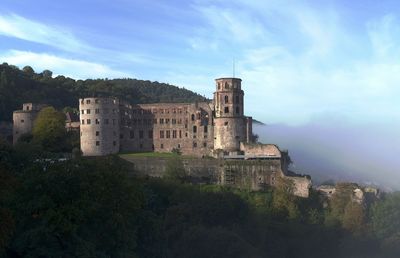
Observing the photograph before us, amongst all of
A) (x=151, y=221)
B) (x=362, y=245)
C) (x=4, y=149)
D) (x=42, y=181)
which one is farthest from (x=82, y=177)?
(x=362, y=245)

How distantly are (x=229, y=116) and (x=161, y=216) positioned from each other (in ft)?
74.7

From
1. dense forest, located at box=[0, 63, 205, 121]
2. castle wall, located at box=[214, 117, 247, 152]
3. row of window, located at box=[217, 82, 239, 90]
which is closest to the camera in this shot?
castle wall, located at box=[214, 117, 247, 152]

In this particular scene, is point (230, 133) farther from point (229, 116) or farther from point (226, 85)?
point (226, 85)

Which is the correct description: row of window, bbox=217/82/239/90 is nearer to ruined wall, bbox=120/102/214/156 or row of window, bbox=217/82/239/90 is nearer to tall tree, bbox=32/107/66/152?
ruined wall, bbox=120/102/214/156

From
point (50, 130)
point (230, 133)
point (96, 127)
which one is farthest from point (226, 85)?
point (50, 130)

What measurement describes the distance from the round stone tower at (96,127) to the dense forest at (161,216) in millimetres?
4318

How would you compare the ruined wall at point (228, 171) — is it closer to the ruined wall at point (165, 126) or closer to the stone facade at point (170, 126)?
the stone facade at point (170, 126)

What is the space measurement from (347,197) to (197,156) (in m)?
17.3

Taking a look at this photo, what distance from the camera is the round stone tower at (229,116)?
69.4 meters

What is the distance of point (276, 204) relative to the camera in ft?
197

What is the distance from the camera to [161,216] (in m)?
49.6

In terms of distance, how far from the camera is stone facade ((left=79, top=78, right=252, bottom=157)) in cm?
6936

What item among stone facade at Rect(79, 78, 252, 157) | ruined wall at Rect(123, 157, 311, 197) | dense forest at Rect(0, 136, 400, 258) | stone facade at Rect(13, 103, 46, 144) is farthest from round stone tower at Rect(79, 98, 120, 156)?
stone facade at Rect(13, 103, 46, 144)

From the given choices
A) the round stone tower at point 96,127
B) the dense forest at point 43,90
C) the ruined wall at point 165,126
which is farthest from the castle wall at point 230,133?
the dense forest at point 43,90
